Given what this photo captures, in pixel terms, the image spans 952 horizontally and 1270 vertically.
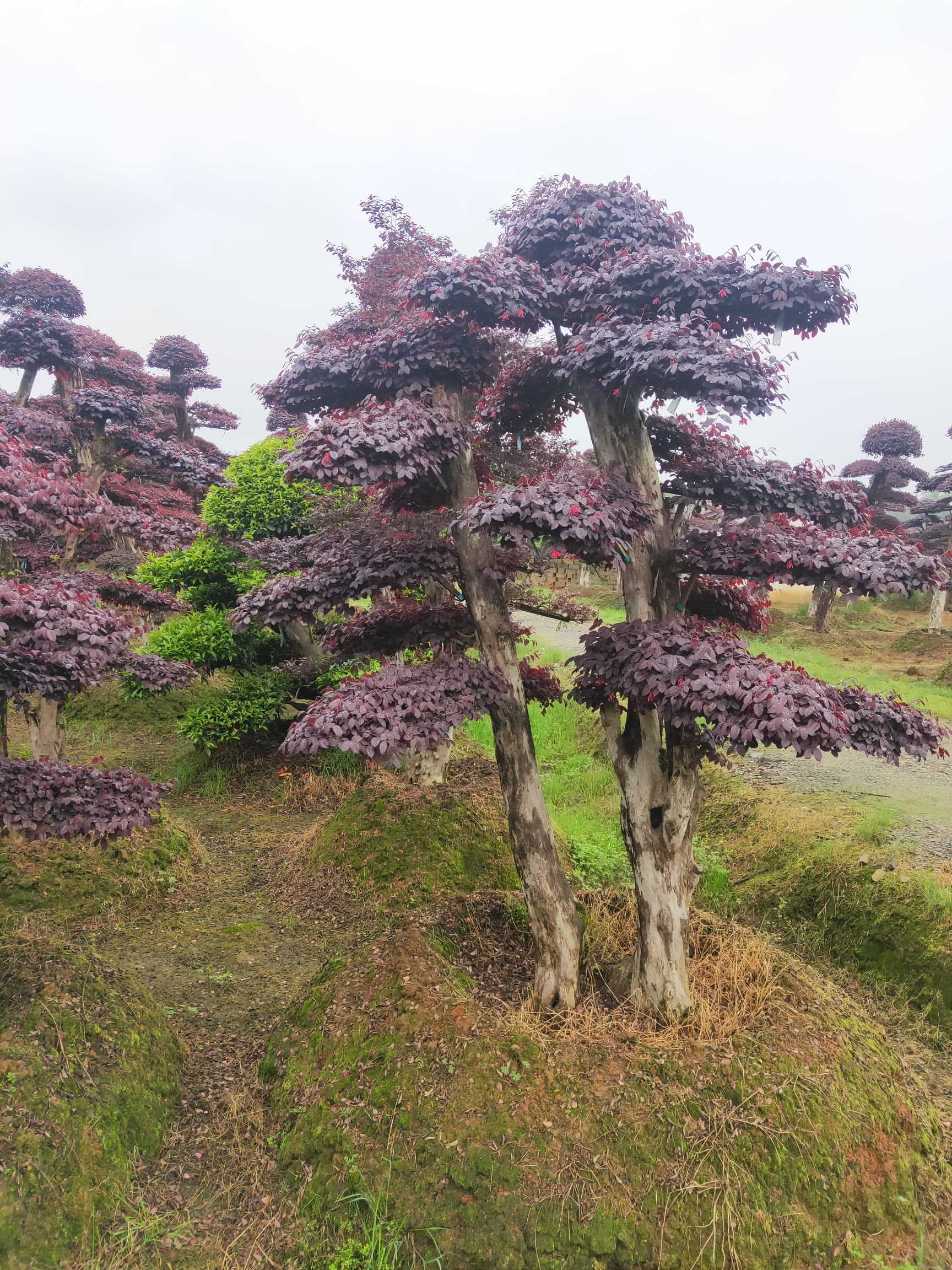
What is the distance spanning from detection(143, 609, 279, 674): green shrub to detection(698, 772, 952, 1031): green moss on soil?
6.93 metres

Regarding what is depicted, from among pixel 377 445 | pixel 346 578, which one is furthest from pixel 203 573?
pixel 377 445

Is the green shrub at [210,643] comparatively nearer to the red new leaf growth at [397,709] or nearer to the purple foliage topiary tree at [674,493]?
the red new leaf growth at [397,709]

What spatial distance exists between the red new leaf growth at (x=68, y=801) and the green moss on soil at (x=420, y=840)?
3.72 metres

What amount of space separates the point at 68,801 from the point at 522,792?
3.06 metres

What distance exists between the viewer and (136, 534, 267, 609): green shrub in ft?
34.8

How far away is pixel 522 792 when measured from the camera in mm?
5473

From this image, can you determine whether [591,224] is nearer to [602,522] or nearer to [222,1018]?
[602,522]

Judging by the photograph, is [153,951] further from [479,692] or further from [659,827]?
[659,827]

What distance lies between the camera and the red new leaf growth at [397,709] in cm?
424

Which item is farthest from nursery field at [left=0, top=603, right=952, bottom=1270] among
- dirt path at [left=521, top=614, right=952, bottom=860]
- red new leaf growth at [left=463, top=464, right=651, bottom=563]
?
red new leaf growth at [left=463, top=464, right=651, bottom=563]

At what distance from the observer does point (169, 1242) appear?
3764 mm

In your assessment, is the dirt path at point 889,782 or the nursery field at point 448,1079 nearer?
the nursery field at point 448,1079

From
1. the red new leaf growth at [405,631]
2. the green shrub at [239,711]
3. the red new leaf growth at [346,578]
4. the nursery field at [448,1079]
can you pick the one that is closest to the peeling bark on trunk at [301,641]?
the green shrub at [239,711]

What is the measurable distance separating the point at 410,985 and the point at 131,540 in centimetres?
1155
